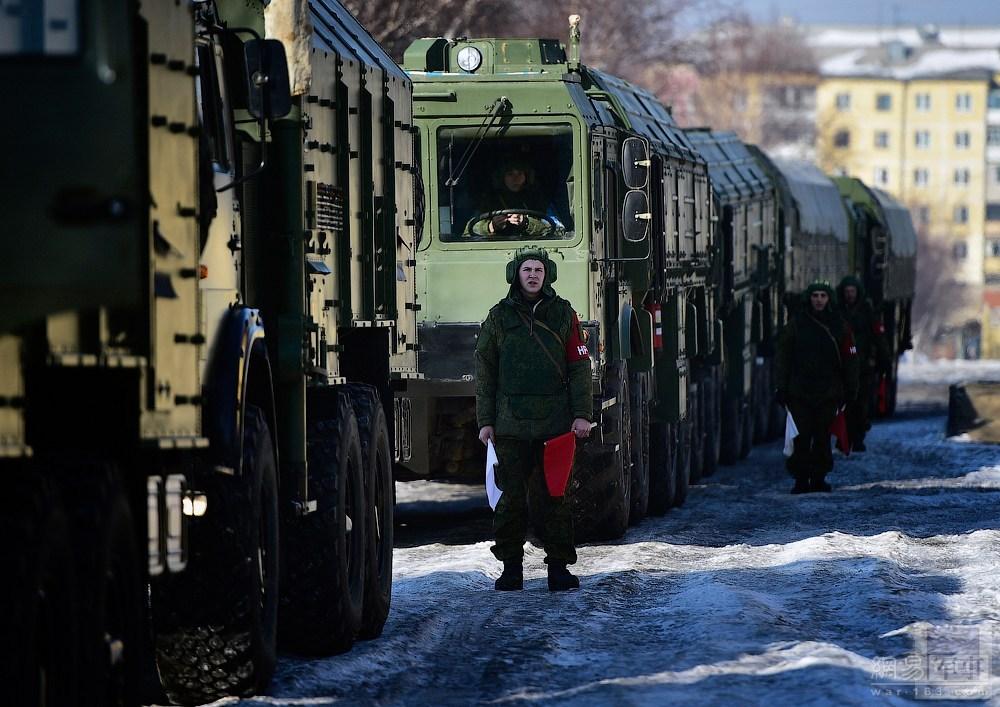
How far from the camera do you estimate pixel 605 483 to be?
15625mm

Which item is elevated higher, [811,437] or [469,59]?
[469,59]

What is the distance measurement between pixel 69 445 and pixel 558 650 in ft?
11.6

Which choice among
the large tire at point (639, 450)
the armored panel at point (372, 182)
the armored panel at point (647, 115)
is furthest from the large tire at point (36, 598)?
the armored panel at point (647, 115)

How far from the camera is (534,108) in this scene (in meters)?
15.8

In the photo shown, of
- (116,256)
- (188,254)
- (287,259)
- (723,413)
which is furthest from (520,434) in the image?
(723,413)

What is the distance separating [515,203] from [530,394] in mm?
3483

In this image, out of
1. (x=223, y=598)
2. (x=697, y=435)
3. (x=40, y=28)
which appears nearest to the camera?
(x=40, y=28)

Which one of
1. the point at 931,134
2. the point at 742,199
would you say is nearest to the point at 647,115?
the point at 742,199

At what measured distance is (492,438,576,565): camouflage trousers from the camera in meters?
12.5

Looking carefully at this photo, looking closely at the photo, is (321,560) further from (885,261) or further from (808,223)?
(885,261)

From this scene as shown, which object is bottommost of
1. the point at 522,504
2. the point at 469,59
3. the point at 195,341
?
the point at 522,504

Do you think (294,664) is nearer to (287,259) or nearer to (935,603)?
(287,259)

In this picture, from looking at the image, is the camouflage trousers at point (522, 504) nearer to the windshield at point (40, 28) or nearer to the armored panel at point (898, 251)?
the windshield at point (40, 28)

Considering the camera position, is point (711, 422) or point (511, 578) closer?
point (511, 578)
